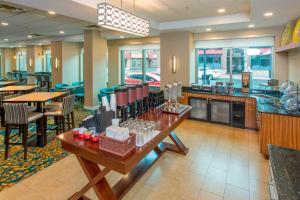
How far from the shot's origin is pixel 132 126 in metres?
2.42

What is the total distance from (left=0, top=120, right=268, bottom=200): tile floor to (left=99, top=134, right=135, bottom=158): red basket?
3.67 feet

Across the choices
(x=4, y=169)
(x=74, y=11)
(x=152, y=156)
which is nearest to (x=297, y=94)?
(x=152, y=156)

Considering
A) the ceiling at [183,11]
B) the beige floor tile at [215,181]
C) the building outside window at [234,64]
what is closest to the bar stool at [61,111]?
the ceiling at [183,11]

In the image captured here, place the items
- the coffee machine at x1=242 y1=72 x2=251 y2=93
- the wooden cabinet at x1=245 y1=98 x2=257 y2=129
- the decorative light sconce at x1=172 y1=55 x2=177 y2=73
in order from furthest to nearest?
the decorative light sconce at x1=172 y1=55 x2=177 y2=73 < the coffee machine at x1=242 y1=72 x2=251 y2=93 < the wooden cabinet at x1=245 y1=98 x2=257 y2=129

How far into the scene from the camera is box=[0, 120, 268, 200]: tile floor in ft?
8.71

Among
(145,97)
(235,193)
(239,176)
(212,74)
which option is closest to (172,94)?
(145,97)

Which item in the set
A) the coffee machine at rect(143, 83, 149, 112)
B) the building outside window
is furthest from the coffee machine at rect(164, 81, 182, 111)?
the building outside window

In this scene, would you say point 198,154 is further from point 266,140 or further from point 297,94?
point 297,94

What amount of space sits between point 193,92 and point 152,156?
329 cm

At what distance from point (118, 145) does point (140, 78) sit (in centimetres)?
709

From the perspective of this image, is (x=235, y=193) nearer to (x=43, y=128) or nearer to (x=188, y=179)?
(x=188, y=179)

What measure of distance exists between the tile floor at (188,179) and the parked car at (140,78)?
459 centimetres

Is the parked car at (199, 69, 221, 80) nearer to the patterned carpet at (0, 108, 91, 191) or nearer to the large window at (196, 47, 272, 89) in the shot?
the large window at (196, 47, 272, 89)

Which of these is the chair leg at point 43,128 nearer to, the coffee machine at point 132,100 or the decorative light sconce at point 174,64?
the coffee machine at point 132,100
